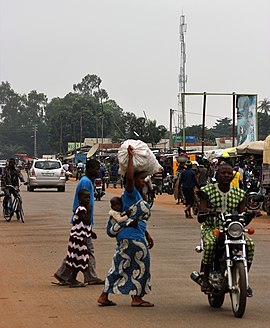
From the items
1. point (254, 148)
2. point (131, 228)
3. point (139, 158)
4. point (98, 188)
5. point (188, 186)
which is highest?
point (139, 158)

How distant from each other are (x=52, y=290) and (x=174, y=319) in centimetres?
251

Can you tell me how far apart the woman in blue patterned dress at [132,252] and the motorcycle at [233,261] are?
0.74 meters

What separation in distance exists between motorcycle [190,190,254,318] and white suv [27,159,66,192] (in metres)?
31.5

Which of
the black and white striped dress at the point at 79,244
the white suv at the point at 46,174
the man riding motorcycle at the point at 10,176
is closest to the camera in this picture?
the black and white striped dress at the point at 79,244

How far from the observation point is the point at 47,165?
40375mm

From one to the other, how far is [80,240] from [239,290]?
3.17m

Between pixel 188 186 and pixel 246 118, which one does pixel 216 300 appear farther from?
pixel 246 118

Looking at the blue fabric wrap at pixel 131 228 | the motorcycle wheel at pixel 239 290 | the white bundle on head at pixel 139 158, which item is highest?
the white bundle on head at pixel 139 158

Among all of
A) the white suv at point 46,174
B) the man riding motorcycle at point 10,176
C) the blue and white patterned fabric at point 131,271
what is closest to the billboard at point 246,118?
the white suv at point 46,174

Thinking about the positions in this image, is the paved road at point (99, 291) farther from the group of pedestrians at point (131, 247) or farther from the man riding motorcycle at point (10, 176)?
the man riding motorcycle at point (10, 176)

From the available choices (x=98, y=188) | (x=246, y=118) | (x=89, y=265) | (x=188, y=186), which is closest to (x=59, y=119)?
(x=246, y=118)

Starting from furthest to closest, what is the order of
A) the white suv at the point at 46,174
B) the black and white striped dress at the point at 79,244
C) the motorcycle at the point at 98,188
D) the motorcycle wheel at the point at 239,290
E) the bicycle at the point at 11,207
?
the white suv at the point at 46,174
the motorcycle at the point at 98,188
the bicycle at the point at 11,207
the black and white striped dress at the point at 79,244
the motorcycle wheel at the point at 239,290

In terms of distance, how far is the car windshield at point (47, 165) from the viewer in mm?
40025

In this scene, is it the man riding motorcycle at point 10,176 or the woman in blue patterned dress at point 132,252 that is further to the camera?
the man riding motorcycle at point 10,176
